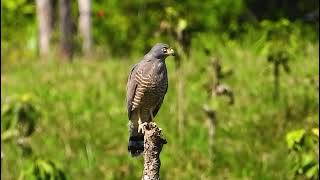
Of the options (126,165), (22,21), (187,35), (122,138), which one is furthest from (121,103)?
(22,21)

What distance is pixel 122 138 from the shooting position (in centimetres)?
1117

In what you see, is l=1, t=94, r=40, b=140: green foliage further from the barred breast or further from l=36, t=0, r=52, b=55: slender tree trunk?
l=36, t=0, r=52, b=55: slender tree trunk

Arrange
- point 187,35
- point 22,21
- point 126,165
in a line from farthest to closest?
point 22,21, point 126,165, point 187,35

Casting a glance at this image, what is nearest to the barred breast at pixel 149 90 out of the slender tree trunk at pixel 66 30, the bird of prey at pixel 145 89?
the bird of prey at pixel 145 89

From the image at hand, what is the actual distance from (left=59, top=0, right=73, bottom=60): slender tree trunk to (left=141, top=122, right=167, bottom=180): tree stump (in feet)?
42.9

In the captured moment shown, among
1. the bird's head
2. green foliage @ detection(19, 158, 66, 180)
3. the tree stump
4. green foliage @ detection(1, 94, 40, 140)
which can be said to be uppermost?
the bird's head

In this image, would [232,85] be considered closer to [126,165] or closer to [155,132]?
[126,165]

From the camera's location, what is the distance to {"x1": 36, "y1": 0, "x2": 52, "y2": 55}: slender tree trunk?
59.4 feet

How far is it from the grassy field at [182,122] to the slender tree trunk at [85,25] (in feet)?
13.2

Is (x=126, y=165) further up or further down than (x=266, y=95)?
further down

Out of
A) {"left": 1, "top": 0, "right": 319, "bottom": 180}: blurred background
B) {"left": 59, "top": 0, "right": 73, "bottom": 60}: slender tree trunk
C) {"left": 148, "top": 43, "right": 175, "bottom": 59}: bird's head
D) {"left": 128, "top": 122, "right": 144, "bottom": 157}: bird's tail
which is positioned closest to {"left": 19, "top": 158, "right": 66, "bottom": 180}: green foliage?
{"left": 1, "top": 0, "right": 319, "bottom": 180}: blurred background

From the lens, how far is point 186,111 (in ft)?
37.9

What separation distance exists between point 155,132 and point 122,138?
7168 millimetres

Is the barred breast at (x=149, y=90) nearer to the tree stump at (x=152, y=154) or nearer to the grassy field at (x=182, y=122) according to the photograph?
the tree stump at (x=152, y=154)
